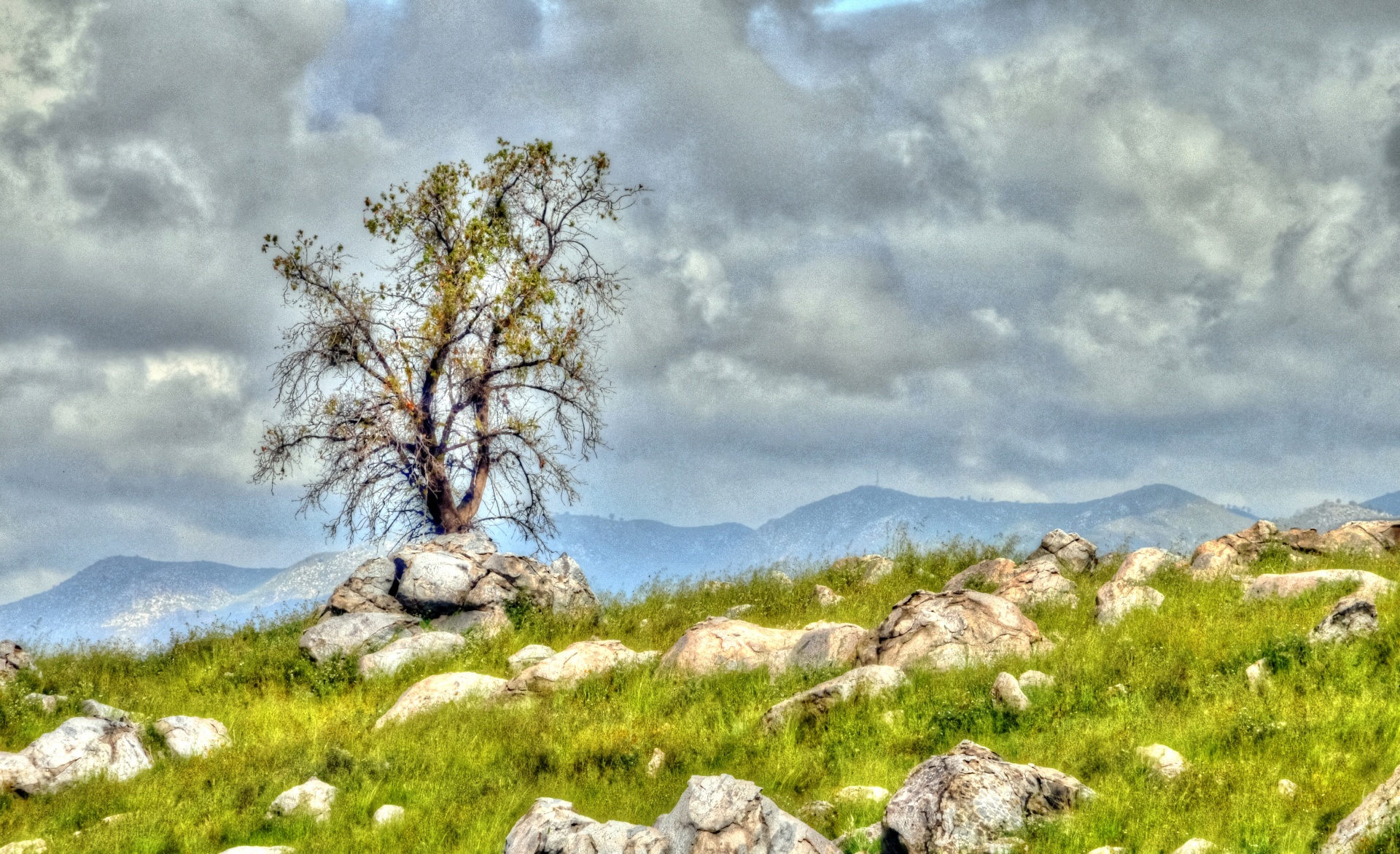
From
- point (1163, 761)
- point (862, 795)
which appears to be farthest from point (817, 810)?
point (1163, 761)

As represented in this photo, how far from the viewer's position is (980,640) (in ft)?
56.7

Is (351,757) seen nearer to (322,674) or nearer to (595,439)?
(322,674)

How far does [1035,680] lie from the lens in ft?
49.1

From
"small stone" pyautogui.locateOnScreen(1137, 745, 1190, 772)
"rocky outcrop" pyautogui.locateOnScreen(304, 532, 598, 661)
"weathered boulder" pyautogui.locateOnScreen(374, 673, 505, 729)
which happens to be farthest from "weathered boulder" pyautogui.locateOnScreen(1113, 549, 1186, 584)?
"weathered boulder" pyautogui.locateOnScreen(374, 673, 505, 729)

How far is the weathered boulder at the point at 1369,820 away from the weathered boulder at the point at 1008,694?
5.09 m

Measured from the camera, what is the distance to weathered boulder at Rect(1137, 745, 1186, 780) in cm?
1127

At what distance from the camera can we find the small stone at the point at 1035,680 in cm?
1487

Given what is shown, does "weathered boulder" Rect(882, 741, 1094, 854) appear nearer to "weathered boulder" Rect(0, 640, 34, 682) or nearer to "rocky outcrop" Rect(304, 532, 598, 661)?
"rocky outcrop" Rect(304, 532, 598, 661)

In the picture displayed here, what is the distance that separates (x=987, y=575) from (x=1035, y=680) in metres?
8.92

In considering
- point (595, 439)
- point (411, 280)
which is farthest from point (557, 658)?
point (411, 280)

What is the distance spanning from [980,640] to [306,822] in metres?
9.79

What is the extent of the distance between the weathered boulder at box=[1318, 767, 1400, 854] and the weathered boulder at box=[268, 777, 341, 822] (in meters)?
10.5

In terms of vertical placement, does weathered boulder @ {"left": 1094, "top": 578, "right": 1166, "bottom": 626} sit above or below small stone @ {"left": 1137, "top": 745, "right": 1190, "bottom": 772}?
above

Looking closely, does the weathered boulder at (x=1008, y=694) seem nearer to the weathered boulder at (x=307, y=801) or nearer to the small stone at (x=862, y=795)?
the small stone at (x=862, y=795)
